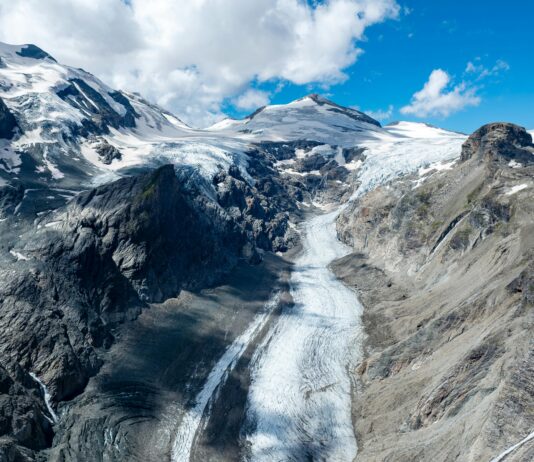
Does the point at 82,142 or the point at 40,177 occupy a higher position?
the point at 82,142

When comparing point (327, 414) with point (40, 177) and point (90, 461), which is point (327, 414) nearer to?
point (90, 461)

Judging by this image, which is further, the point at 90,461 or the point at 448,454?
the point at 90,461

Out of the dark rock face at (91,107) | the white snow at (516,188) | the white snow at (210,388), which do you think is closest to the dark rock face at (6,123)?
the dark rock face at (91,107)

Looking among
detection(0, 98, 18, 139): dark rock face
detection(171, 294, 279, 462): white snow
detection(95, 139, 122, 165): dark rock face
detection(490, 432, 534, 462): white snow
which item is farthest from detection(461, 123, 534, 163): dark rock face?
detection(0, 98, 18, 139): dark rock face

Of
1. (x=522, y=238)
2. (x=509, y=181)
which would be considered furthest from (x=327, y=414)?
(x=509, y=181)

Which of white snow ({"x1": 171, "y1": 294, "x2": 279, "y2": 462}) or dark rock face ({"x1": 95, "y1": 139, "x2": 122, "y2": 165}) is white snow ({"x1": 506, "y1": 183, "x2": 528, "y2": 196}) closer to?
white snow ({"x1": 171, "y1": 294, "x2": 279, "y2": 462})
